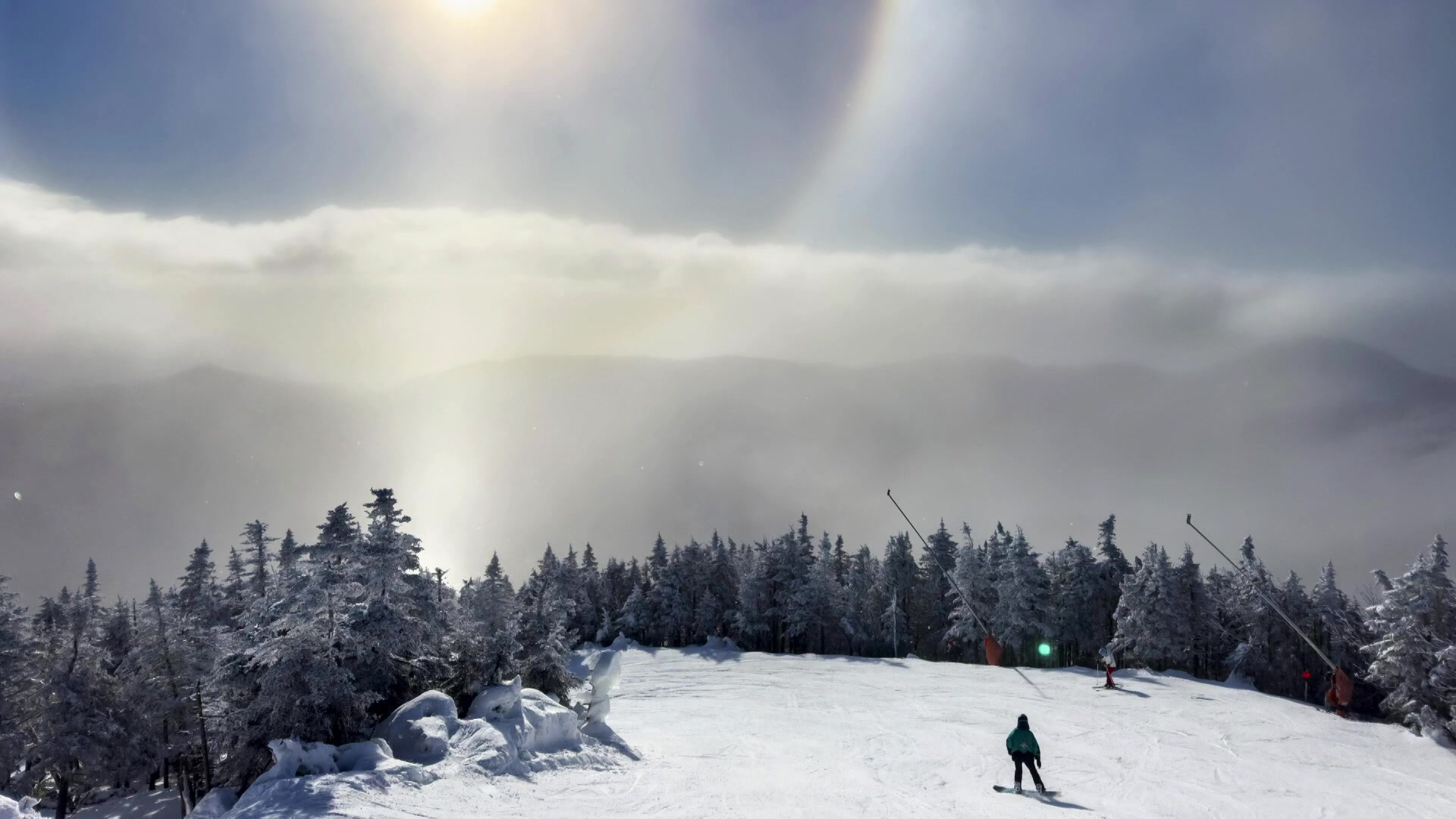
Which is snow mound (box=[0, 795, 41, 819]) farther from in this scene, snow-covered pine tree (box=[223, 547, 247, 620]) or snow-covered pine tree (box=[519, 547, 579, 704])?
snow-covered pine tree (box=[223, 547, 247, 620])

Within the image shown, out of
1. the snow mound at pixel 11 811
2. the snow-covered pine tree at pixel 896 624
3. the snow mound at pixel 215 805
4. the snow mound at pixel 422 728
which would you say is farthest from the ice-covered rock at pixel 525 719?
the snow-covered pine tree at pixel 896 624

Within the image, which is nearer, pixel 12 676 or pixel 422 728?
pixel 422 728

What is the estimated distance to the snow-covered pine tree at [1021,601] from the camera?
65.9 meters

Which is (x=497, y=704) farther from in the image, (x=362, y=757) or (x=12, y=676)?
(x=12, y=676)

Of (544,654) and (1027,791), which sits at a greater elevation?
(544,654)

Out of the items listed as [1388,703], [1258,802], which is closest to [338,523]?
[1258,802]

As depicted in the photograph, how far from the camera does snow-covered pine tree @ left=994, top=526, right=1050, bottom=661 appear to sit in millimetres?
65938

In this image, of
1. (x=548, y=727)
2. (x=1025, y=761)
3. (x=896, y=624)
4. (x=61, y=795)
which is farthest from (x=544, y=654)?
(x=896, y=624)

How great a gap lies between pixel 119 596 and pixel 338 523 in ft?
207

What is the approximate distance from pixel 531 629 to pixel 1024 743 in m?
16.3

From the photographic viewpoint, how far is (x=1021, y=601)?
2596 inches

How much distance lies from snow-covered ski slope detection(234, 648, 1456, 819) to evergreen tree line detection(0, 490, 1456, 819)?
5071 millimetres

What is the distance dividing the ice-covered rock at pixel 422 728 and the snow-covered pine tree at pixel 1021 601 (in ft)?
181

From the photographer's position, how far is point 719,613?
286ft
